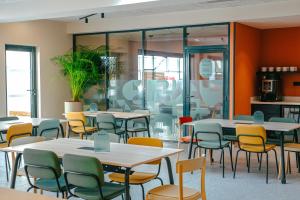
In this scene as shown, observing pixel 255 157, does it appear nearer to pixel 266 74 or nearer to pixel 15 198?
pixel 266 74

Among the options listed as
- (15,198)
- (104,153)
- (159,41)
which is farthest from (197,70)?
(15,198)

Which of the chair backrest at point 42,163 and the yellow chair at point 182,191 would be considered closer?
the yellow chair at point 182,191

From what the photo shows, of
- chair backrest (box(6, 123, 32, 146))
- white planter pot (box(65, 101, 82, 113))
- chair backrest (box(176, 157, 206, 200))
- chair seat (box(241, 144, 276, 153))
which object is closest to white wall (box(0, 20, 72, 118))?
white planter pot (box(65, 101, 82, 113))

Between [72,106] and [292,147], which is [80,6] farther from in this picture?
[72,106]

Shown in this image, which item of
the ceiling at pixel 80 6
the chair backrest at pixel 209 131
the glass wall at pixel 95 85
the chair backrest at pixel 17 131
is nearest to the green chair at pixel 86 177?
the chair backrest at pixel 17 131

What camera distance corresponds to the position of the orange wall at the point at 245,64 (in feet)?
27.8

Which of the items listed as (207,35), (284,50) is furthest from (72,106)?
(284,50)

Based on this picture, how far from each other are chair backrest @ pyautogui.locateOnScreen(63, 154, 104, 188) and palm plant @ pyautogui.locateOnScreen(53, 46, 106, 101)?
21.3ft

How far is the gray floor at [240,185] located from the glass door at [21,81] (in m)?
3.04

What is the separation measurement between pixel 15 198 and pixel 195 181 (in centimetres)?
358

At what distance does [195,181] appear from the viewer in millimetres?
5621

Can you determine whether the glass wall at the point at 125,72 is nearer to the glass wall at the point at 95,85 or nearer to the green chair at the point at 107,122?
the glass wall at the point at 95,85

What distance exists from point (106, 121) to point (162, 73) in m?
2.43

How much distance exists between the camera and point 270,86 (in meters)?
9.36
